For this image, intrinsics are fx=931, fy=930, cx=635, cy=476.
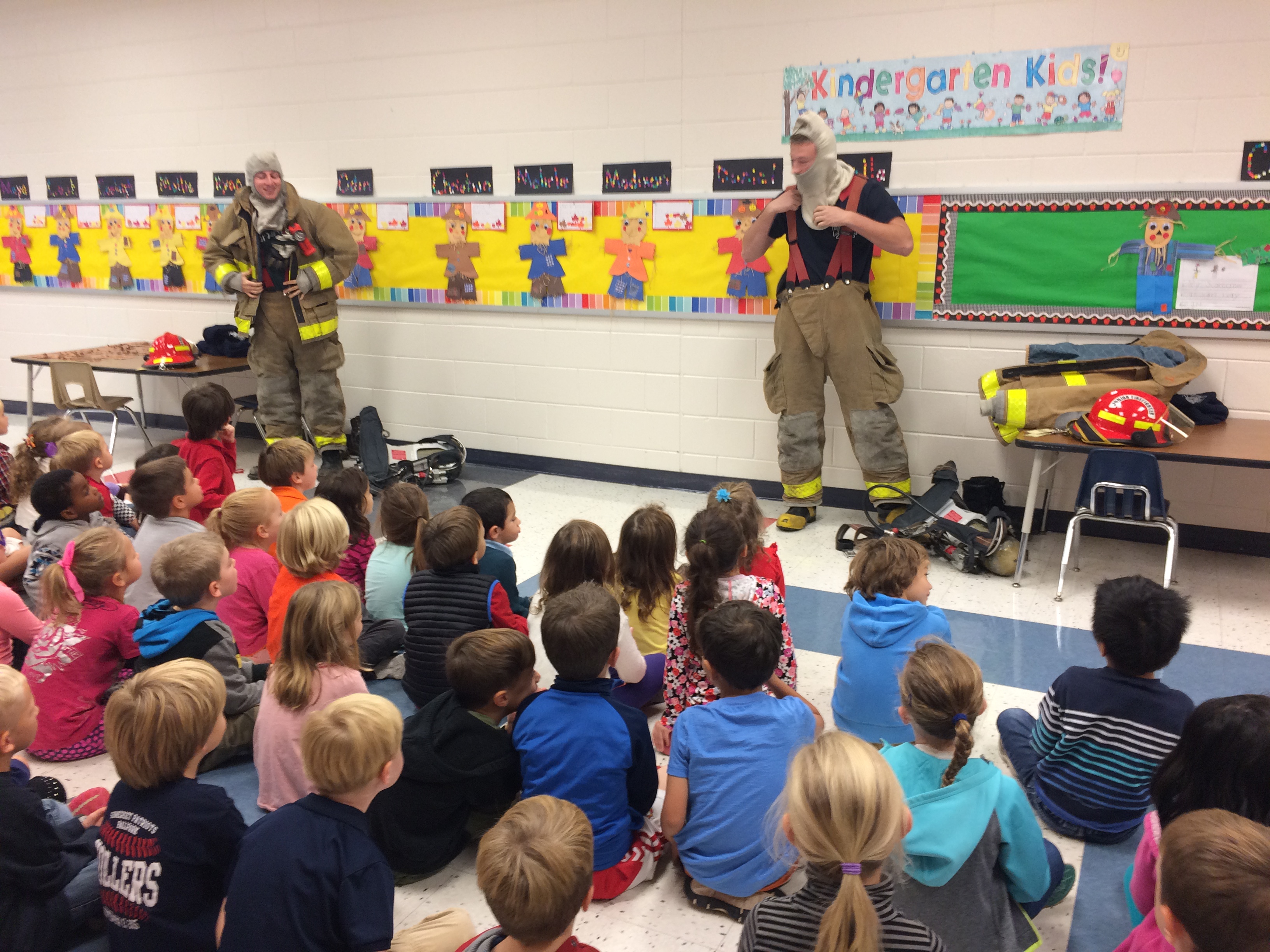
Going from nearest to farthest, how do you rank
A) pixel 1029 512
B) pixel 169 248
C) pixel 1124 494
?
pixel 1124 494
pixel 1029 512
pixel 169 248

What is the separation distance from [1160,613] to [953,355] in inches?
104

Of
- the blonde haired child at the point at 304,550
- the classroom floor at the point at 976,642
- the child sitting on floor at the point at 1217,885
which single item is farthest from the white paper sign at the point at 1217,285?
the blonde haired child at the point at 304,550

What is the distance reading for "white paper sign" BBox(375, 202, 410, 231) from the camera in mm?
5707

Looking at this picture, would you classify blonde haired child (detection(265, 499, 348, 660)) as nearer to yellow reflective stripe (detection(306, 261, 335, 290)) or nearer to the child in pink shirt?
the child in pink shirt

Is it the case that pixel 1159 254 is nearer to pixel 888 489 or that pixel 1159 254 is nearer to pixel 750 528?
pixel 888 489

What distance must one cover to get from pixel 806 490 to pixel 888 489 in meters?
0.43

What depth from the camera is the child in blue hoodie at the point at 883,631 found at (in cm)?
251

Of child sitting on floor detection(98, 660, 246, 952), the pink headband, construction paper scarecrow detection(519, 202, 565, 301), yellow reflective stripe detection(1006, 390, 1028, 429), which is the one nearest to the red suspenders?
yellow reflective stripe detection(1006, 390, 1028, 429)

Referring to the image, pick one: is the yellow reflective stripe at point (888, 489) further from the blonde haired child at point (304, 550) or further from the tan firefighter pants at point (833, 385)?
the blonde haired child at point (304, 550)

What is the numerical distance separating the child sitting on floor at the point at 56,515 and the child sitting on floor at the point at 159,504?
0.39ft

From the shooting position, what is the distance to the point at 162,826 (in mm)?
1716

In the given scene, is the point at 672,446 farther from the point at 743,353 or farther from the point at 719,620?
the point at 719,620

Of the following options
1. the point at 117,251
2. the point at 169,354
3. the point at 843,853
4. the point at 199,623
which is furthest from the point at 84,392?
the point at 843,853

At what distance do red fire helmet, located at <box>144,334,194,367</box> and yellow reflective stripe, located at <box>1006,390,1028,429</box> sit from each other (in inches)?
191
